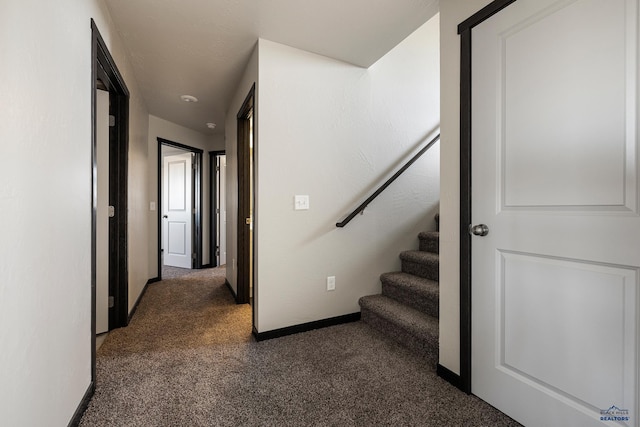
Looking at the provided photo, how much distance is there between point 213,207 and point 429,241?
11.8 ft

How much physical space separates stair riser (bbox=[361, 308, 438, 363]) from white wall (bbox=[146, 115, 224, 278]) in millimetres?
2987

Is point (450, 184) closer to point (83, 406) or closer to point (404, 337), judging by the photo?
point (404, 337)

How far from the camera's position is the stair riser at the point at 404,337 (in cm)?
177

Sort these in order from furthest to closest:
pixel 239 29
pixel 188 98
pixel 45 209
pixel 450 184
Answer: pixel 188 98, pixel 239 29, pixel 450 184, pixel 45 209

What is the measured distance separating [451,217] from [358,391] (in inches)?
42.0

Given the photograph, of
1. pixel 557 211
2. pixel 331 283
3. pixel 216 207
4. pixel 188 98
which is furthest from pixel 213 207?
pixel 557 211

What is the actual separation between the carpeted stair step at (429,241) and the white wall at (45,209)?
7.91 feet

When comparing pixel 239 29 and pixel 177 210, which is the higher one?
pixel 239 29

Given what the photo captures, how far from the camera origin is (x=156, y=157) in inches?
153

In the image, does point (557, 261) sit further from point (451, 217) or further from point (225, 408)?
point (225, 408)

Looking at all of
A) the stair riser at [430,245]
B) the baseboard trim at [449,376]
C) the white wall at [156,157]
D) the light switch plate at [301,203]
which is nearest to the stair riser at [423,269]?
the stair riser at [430,245]

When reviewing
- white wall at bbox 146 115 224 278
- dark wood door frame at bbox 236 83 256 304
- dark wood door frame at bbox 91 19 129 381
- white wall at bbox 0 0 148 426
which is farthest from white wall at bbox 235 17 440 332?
white wall at bbox 146 115 224 278

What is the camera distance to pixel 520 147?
1265 millimetres

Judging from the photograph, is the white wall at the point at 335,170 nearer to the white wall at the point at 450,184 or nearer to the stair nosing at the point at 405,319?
the stair nosing at the point at 405,319
